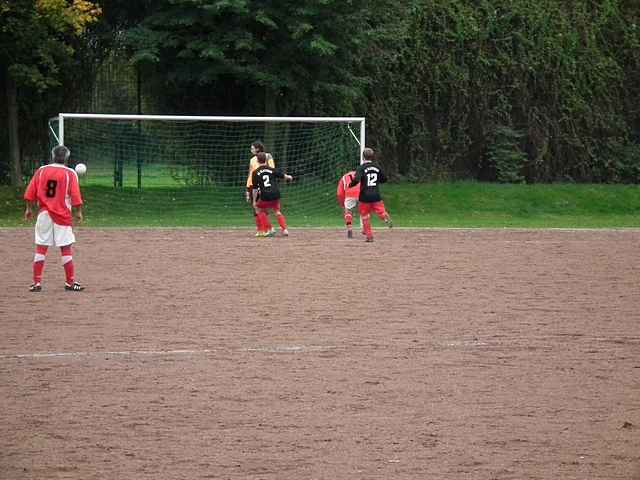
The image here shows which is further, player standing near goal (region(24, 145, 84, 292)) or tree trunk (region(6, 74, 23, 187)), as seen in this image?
tree trunk (region(6, 74, 23, 187))

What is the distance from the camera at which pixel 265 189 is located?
23.1 meters

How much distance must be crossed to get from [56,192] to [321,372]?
6387mm

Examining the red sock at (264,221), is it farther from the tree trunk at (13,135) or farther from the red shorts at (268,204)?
the tree trunk at (13,135)

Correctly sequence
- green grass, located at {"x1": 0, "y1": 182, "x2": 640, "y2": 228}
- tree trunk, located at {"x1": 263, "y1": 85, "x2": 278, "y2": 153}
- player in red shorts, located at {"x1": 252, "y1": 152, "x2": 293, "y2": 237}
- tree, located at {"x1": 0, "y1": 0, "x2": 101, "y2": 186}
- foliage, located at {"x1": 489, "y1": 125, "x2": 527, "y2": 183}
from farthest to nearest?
foliage, located at {"x1": 489, "y1": 125, "x2": 527, "y2": 183} → tree trunk, located at {"x1": 263, "y1": 85, "x2": 278, "y2": 153} → green grass, located at {"x1": 0, "y1": 182, "x2": 640, "y2": 228} → tree, located at {"x1": 0, "y1": 0, "x2": 101, "y2": 186} → player in red shorts, located at {"x1": 252, "y1": 152, "x2": 293, "y2": 237}

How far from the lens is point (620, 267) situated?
18.0m

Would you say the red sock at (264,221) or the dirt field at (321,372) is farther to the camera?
the red sock at (264,221)

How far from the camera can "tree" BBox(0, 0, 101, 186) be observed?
2803 cm

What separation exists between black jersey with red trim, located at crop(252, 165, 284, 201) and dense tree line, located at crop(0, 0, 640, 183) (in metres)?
6.73

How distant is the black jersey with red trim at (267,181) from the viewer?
2314 centimetres

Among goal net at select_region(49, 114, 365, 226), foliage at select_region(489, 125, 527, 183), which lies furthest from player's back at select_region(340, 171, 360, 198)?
foliage at select_region(489, 125, 527, 183)

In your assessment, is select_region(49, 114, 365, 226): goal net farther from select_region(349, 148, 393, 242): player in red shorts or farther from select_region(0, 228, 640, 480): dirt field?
select_region(0, 228, 640, 480): dirt field

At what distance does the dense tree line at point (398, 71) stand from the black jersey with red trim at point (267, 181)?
6.73 metres

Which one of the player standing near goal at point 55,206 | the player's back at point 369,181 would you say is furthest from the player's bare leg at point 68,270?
the player's back at point 369,181

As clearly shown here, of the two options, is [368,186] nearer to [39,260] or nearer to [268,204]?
[268,204]
